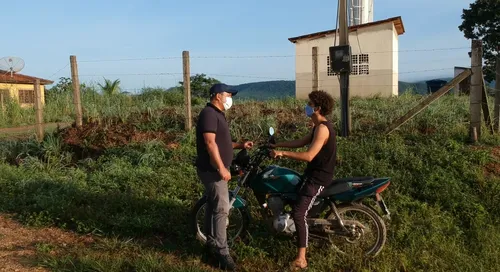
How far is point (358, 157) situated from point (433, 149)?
3.67ft

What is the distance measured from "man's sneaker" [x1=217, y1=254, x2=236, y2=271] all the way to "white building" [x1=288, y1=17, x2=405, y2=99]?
15890mm

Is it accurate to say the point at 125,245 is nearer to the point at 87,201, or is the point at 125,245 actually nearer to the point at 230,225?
the point at 230,225

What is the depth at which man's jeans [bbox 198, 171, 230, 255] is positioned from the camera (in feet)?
12.9

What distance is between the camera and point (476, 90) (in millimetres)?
6660

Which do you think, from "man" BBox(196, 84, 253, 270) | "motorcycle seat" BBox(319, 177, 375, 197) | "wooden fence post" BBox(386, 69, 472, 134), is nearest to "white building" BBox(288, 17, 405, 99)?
"wooden fence post" BBox(386, 69, 472, 134)

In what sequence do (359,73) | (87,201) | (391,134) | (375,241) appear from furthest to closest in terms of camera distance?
(359,73) → (391,134) → (87,201) → (375,241)

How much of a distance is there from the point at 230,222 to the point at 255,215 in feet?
1.87

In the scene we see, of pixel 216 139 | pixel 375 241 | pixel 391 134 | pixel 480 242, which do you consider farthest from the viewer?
pixel 391 134

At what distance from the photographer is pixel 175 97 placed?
16.0 m

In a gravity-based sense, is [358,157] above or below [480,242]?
above

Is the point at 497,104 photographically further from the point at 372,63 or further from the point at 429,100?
the point at 372,63

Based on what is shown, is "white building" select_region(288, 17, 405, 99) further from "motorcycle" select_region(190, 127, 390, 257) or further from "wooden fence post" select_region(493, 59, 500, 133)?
"motorcycle" select_region(190, 127, 390, 257)

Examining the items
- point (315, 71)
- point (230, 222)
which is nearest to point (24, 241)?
point (230, 222)

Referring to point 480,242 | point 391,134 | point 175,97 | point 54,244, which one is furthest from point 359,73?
point 54,244
